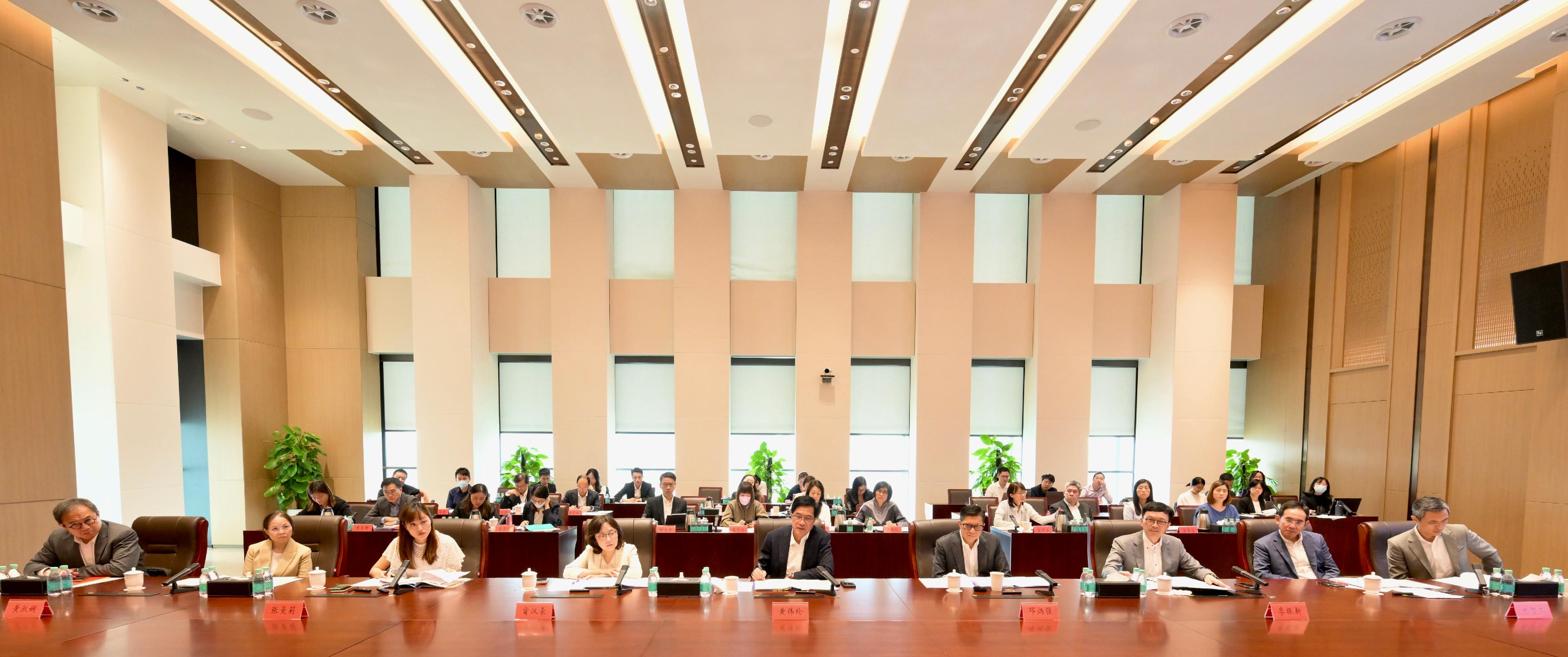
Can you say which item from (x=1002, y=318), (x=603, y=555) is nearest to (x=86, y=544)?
(x=603, y=555)

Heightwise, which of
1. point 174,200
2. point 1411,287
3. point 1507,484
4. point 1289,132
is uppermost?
point 1289,132

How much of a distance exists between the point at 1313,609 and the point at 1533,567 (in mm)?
4827

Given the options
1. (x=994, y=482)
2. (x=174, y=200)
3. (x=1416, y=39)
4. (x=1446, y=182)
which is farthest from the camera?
(x=994, y=482)

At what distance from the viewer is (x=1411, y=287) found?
8.31 meters

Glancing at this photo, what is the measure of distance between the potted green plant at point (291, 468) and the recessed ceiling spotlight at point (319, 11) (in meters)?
6.91

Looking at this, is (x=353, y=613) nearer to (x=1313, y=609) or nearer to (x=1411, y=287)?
(x=1313, y=609)

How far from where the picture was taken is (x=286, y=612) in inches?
136

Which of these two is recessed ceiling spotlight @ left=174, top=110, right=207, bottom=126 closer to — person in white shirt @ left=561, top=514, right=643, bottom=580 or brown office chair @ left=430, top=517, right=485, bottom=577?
brown office chair @ left=430, top=517, right=485, bottom=577

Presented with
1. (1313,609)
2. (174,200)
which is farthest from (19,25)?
(1313,609)

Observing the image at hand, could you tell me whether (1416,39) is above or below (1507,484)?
above

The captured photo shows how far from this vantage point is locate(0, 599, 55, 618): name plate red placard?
134 inches

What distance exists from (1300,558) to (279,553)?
6.86 meters

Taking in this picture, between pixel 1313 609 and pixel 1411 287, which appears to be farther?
pixel 1411 287

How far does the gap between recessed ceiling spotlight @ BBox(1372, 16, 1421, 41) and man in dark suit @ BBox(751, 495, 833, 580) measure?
545cm
